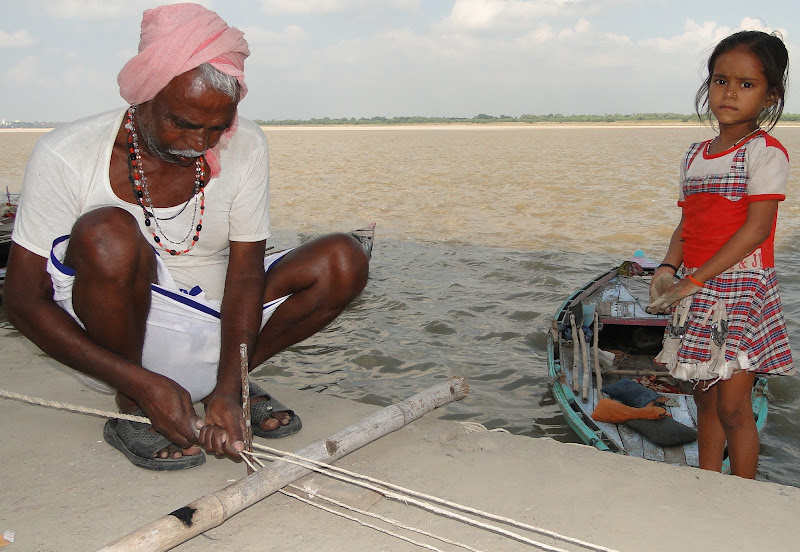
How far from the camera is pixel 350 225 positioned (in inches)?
477

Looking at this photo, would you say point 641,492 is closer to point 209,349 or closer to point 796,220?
point 209,349

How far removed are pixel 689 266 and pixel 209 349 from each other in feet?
5.73

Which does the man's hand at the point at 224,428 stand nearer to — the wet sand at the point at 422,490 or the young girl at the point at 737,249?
the wet sand at the point at 422,490

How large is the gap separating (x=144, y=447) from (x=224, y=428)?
1.16 feet

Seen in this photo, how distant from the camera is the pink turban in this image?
1871 millimetres

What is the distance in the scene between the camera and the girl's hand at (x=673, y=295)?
235 centimetres

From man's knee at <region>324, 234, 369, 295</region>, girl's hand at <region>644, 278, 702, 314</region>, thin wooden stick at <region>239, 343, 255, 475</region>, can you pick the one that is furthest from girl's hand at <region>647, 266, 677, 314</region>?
thin wooden stick at <region>239, 343, 255, 475</region>

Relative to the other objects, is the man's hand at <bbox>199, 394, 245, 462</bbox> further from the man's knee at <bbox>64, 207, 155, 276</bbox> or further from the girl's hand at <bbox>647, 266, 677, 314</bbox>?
the girl's hand at <bbox>647, 266, 677, 314</bbox>

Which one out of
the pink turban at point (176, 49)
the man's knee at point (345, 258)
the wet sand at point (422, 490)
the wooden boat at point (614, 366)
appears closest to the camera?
the wet sand at point (422, 490)

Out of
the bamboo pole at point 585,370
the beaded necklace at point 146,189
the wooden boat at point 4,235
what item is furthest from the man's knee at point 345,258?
the wooden boat at point 4,235

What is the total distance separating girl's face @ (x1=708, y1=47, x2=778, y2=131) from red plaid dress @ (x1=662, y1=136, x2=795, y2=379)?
0.11 m

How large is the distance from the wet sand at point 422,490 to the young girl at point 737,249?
404 millimetres

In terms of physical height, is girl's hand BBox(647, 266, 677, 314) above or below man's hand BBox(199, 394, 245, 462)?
above

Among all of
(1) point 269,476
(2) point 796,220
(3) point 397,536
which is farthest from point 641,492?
(2) point 796,220
